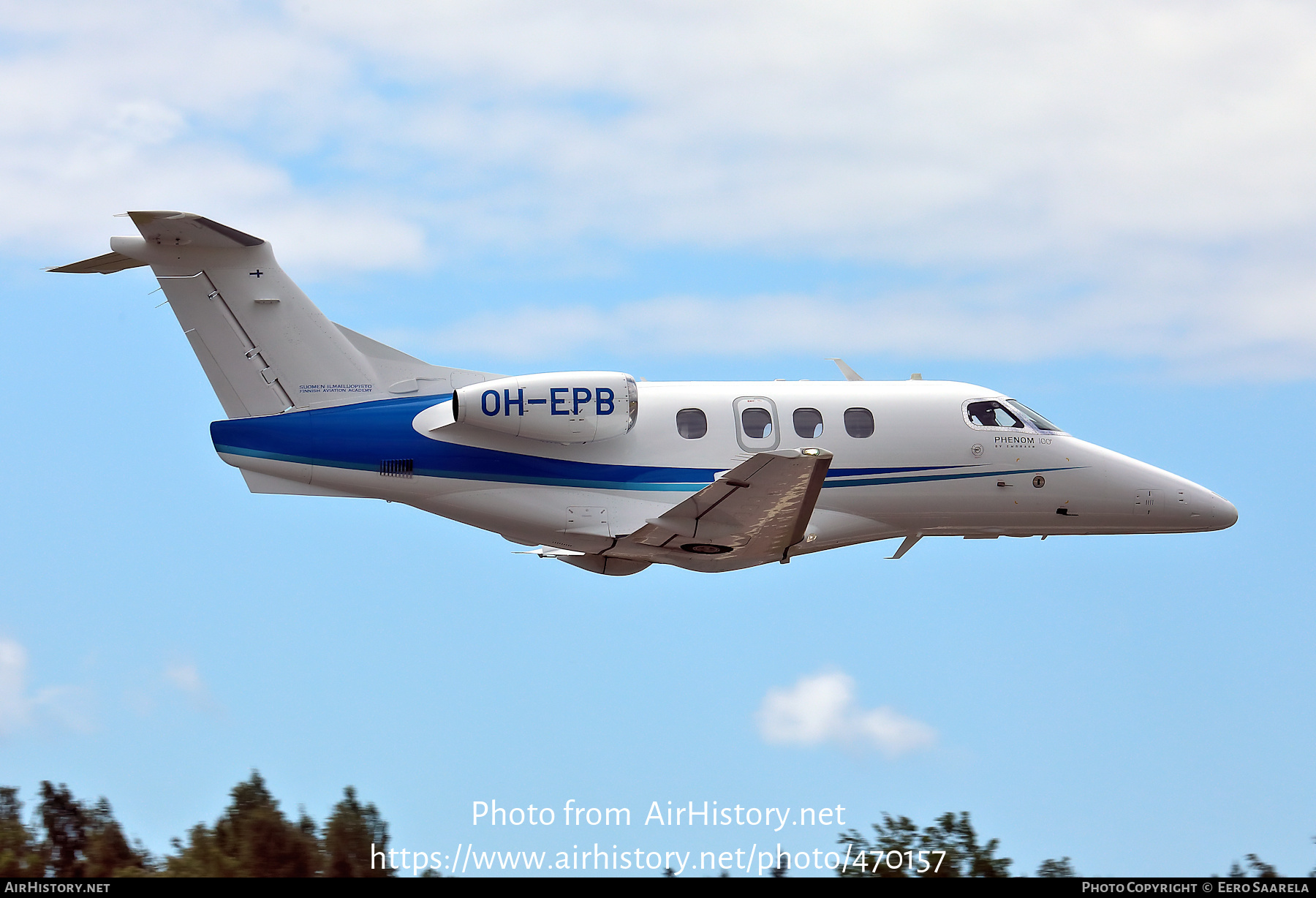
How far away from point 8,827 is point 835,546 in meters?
11.2

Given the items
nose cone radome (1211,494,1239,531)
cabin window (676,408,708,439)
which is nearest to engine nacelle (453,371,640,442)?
cabin window (676,408,708,439)

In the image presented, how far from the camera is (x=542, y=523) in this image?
1861 centimetres

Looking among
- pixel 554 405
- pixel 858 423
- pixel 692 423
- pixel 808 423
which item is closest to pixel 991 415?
pixel 858 423

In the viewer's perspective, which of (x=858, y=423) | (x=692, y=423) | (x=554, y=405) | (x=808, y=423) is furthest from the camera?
(x=858, y=423)

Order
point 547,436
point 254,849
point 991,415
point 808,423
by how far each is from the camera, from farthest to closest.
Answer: point 991,415, point 808,423, point 547,436, point 254,849

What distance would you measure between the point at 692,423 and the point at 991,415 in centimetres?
450

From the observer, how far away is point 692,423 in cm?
1878

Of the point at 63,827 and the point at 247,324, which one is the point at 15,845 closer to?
the point at 63,827

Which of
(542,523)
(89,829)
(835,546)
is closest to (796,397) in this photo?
(835,546)

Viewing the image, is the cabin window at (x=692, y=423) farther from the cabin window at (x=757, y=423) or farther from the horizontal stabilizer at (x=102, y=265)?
the horizontal stabilizer at (x=102, y=265)

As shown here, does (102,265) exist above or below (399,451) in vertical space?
above

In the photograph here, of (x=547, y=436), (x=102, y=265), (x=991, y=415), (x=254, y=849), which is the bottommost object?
(x=254, y=849)
